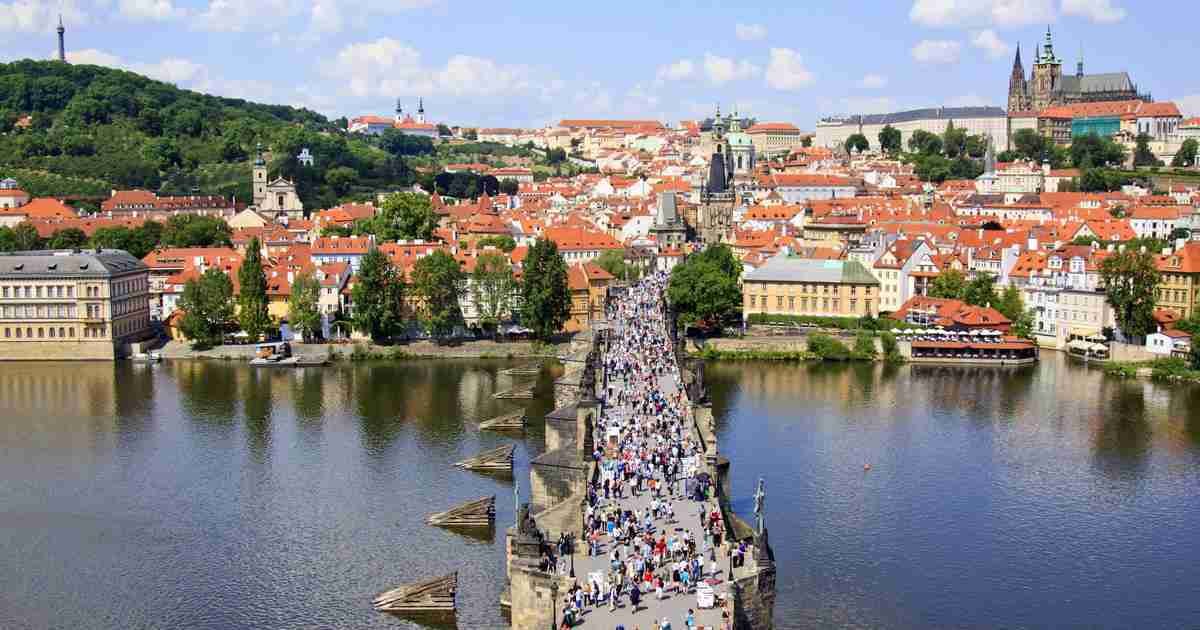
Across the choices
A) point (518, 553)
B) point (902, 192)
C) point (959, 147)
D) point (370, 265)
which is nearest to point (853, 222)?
point (902, 192)

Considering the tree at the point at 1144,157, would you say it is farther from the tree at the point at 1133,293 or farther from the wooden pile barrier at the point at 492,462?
the wooden pile barrier at the point at 492,462

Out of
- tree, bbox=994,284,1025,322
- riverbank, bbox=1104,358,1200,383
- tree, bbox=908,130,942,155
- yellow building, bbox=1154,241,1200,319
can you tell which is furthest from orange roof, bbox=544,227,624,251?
tree, bbox=908,130,942,155

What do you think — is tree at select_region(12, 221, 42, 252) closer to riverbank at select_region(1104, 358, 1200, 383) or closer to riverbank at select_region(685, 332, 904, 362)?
riverbank at select_region(685, 332, 904, 362)

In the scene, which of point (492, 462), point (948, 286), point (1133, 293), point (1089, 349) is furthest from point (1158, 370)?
point (492, 462)

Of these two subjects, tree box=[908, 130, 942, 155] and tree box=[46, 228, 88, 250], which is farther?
tree box=[908, 130, 942, 155]

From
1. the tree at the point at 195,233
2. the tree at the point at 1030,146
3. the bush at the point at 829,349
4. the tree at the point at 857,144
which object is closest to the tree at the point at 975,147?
the tree at the point at 1030,146

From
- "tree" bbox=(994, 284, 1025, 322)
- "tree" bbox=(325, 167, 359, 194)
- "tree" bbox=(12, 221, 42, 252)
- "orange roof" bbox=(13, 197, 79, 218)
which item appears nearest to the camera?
"tree" bbox=(994, 284, 1025, 322)

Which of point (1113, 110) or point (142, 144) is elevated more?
point (1113, 110)

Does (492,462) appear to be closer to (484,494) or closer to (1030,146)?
(484,494)
